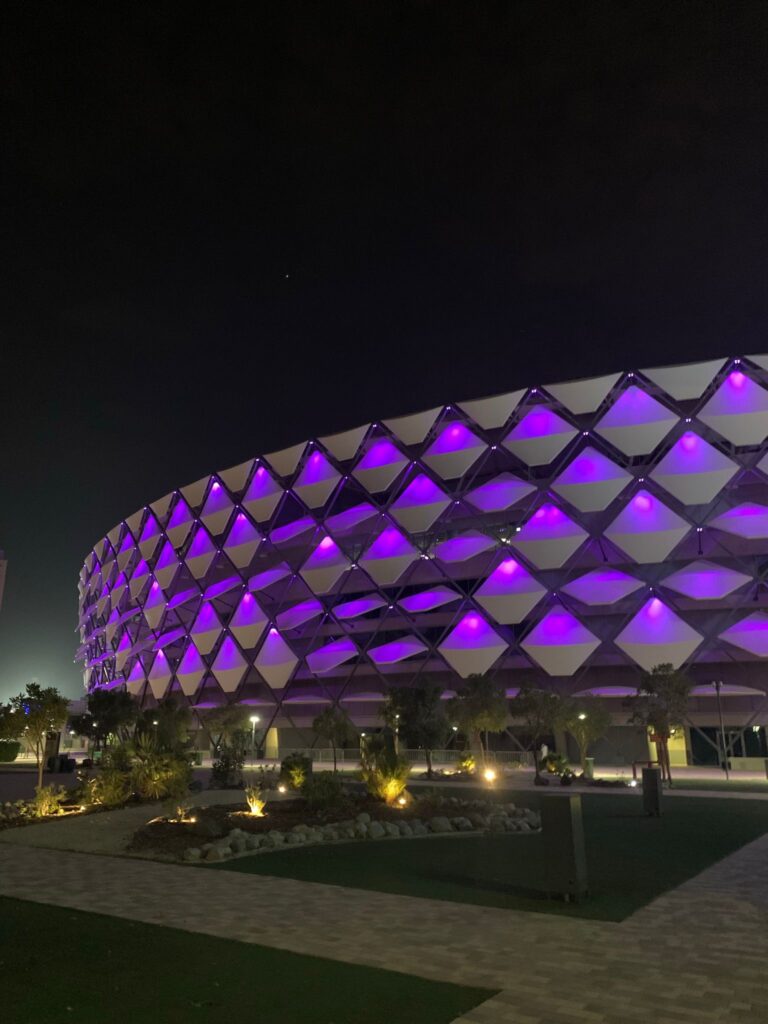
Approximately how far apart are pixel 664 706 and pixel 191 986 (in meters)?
23.4

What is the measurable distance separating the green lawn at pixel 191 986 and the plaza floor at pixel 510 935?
286mm

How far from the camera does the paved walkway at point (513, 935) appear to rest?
517 cm

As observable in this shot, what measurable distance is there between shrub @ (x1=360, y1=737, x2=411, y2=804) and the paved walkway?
6.15 m

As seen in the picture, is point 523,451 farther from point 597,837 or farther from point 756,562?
point 597,837

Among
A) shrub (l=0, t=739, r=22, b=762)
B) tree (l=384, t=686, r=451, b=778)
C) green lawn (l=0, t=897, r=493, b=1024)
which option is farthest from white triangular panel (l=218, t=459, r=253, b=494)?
green lawn (l=0, t=897, r=493, b=1024)

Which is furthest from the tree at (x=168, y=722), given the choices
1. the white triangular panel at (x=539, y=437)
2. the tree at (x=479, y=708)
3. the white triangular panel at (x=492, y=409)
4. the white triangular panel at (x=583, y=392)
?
the white triangular panel at (x=583, y=392)

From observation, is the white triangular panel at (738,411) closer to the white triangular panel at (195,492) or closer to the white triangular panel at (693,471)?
the white triangular panel at (693,471)

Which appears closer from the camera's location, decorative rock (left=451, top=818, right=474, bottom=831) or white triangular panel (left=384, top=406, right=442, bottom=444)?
decorative rock (left=451, top=818, right=474, bottom=831)

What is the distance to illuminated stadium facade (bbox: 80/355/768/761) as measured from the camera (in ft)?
108

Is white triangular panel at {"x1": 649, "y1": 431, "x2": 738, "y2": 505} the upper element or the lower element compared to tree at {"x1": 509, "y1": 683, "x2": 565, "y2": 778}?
upper

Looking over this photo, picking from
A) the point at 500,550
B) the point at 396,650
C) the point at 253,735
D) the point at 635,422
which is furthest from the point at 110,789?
the point at 635,422

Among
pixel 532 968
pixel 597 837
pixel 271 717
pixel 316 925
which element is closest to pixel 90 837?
pixel 316 925

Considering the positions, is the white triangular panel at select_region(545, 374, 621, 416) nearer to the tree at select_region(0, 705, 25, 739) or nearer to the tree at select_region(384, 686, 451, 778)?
the tree at select_region(384, 686, 451, 778)

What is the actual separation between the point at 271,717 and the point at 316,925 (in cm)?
3715
